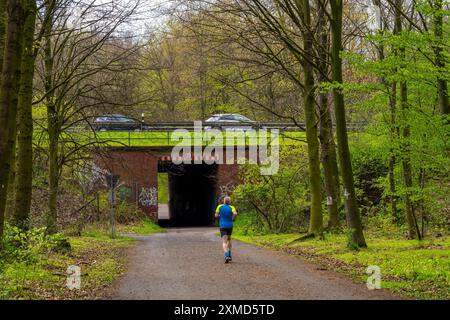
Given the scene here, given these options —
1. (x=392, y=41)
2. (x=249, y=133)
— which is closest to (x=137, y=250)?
(x=392, y=41)

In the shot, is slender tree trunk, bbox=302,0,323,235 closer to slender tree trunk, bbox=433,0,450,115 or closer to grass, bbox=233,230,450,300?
grass, bbox=233,230,450,300

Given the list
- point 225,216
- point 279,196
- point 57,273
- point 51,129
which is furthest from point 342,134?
point 279,196

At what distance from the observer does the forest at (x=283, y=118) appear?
13648 mm

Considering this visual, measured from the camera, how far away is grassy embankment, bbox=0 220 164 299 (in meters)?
10.9

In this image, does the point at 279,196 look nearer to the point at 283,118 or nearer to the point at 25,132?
the point at 283,118

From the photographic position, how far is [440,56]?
14102 mm

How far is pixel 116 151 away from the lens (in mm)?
36281

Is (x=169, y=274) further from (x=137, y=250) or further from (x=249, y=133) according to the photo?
(x=249, y=133)

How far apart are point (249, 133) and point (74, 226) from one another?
1138cm

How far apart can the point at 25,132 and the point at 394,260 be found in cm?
1046

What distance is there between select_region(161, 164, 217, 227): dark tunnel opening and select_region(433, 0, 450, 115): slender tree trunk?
2891 centimetres

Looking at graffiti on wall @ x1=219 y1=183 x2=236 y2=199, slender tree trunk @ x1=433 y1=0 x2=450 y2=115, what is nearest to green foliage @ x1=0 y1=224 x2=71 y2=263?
slender tree trunk @ x1=433 y1=0 x2=450 y2=115

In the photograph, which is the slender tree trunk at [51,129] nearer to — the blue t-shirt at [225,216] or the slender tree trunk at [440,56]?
the blue t-shirt at [225,216]

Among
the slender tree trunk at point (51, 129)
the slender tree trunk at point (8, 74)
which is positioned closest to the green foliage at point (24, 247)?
the slender tree trunk at point (8, 74)
